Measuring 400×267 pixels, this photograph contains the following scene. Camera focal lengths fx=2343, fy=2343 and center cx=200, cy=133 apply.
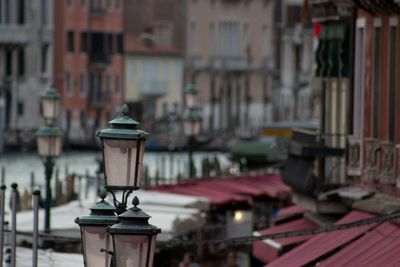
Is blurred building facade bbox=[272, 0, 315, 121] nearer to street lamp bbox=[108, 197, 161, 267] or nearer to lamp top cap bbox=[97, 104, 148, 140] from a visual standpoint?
lamp top cap bbox=[97, 104, 148, 140]

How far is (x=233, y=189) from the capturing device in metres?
39.0

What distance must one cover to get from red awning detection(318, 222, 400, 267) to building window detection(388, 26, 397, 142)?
115 centimetres

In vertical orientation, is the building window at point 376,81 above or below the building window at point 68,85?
above

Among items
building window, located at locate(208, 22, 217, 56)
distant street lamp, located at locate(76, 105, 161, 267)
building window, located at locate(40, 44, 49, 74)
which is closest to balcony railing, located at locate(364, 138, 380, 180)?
distant street lamp, located at locate(76, 105, 161, 267)

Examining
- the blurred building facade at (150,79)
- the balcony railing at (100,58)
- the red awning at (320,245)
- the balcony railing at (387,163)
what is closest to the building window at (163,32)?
the blurred building facade at (150,79)

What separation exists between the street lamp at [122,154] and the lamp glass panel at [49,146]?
44.5 ft

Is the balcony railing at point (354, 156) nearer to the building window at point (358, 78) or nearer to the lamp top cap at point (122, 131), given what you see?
the building window at point (358, 78)

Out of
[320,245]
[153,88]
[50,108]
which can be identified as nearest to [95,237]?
[320,245]

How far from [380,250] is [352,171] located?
4.30 m

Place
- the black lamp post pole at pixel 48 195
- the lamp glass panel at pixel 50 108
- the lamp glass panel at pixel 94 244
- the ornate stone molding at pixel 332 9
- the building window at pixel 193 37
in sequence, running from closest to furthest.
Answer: the lamp glass panel at pixel 94 244 < the ornate stone molding at pixel 332 9 < the black lamp post pole at pixel 48 195 < the lamp glass panel at pixel 50 108 < the building window at pixel 193 37

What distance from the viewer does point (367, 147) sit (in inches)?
851

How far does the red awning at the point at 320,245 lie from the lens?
19703 mm

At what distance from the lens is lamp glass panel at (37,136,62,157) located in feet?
91.7

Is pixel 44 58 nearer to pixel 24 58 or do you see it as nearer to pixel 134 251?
pixel 24 58
